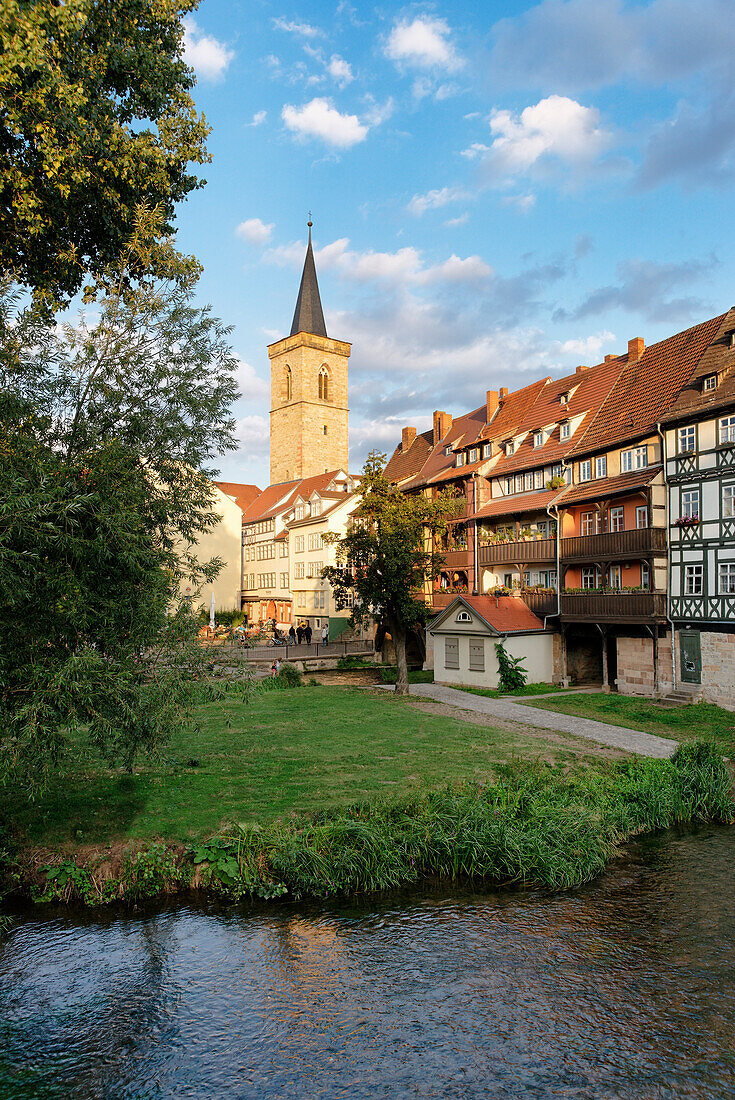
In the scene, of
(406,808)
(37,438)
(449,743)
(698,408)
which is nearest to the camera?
(37,438)

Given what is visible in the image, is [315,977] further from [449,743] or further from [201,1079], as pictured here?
[449,743]

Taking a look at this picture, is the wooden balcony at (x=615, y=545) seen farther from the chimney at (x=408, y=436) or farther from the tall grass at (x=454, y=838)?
the chimney at (x=408, y=436)

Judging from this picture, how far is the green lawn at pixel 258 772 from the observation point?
1302 cm

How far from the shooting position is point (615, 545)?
26875mm

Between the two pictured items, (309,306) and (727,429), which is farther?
(309,306)

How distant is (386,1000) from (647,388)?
84.7 ft

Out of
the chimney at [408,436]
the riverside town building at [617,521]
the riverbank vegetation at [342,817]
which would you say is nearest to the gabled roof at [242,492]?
the chimney at [408,436]

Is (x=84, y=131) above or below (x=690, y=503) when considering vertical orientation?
above

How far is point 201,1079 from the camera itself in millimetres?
7746

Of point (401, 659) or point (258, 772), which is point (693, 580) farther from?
point (258, 772)

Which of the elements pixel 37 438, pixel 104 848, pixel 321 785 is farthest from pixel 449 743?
pixel 37 438

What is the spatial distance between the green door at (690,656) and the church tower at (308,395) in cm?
5780

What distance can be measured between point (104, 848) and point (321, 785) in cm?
467

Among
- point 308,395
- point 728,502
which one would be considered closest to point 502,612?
point 728,502
